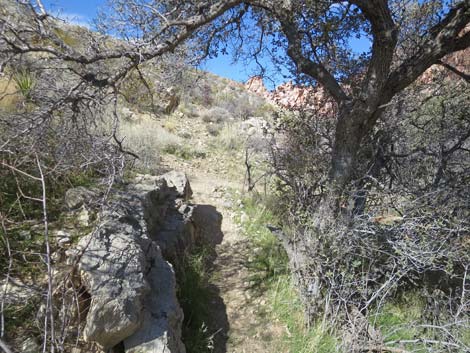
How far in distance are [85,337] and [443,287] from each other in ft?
12.1

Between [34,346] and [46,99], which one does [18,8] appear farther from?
[34,346]

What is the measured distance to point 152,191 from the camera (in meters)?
4.04

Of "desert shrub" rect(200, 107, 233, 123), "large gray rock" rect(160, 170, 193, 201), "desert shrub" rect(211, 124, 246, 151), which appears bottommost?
"large gray rock" rect(160, 170, 193, 201)

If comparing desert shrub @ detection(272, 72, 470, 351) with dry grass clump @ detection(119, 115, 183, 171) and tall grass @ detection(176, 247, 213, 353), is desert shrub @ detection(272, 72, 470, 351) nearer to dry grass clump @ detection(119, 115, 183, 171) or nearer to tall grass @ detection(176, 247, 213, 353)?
tall grass @ detection(176, 247, 213, 353)

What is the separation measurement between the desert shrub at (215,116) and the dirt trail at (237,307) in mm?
8780

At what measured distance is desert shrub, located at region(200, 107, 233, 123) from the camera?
13805 mm

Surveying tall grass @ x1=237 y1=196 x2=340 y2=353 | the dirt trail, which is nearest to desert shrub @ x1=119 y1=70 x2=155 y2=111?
the dirt trail

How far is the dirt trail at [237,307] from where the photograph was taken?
10.3ft

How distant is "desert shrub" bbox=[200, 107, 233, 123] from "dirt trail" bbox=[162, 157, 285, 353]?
346 inches

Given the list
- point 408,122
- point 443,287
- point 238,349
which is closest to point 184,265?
point 238,349

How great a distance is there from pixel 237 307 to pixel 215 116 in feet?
36.9

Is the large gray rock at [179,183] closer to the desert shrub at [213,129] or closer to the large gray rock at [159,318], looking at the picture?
the large gray rock at [159,318]

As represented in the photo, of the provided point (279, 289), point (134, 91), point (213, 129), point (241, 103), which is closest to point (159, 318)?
point (279, 289)

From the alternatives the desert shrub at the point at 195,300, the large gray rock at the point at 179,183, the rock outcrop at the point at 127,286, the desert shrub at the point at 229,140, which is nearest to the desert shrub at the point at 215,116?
the desert shrub at the point at 229,140
